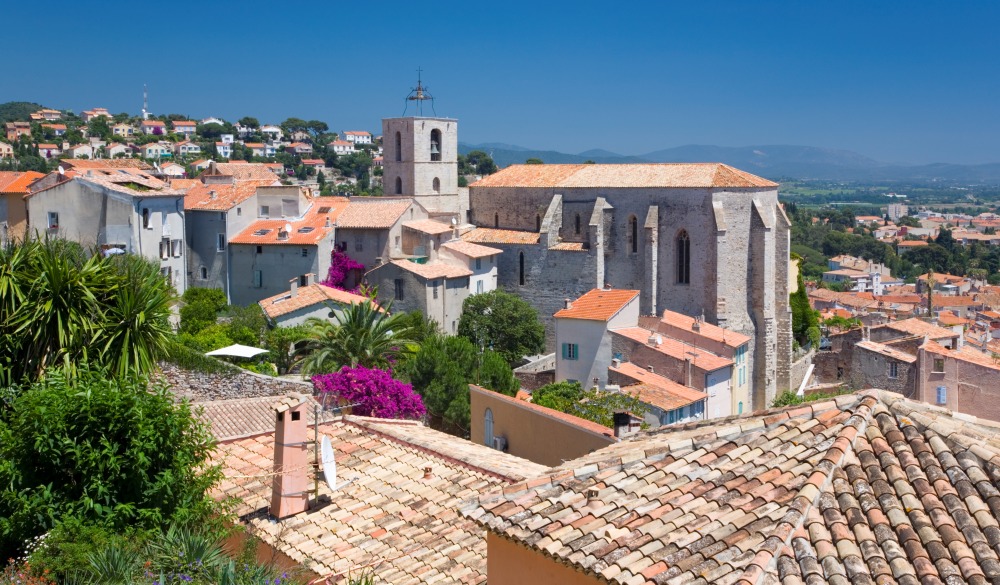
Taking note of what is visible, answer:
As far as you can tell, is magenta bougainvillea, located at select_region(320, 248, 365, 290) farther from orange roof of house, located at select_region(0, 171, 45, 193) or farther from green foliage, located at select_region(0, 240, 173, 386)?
green foliage, located at select_region(0, 240, 173, 386)

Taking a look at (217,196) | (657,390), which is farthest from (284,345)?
(217,196)

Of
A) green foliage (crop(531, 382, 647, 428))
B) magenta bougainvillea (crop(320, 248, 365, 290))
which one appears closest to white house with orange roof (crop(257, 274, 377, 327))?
magenta bougainvillea (crop(320, 248, 365, 290))

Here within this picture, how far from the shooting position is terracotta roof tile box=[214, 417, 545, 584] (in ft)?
38.1

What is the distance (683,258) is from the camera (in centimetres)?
4744

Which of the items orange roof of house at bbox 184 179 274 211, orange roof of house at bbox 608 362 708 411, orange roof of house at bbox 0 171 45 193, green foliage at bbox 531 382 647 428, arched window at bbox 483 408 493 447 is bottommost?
orange roof of house at bbox 608 362 708 411

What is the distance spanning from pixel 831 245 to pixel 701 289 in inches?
4636

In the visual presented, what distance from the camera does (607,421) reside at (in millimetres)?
25016

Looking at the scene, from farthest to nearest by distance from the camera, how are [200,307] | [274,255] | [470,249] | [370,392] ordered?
[470,249] < [274,255] < [200,307] < [370,392]

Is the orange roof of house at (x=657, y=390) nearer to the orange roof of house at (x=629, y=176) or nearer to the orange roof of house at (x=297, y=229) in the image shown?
the orange roof of house at (x=629, y=176)

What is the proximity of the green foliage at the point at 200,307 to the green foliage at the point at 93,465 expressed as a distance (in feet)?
85.0

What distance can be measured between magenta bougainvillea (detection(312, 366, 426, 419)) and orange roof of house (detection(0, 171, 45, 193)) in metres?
23.0

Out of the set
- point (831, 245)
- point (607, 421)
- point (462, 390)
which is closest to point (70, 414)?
point (607, 421)

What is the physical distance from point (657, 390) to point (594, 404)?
3.94 metres

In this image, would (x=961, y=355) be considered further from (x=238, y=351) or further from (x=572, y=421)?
(x=572, y=421)
